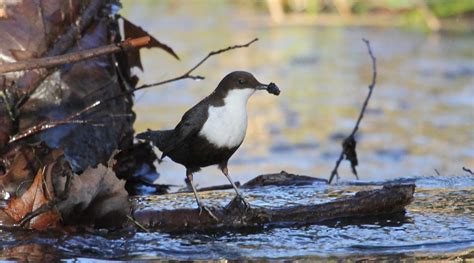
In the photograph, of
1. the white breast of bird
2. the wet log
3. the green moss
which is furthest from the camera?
the green moss

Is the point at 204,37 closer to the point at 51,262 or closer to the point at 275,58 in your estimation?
the point at 275,58

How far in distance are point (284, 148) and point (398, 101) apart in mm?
2702

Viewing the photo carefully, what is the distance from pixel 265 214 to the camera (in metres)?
4.35

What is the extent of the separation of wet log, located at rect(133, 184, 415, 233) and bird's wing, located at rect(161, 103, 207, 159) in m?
0.40

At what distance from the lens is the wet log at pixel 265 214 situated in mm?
4320

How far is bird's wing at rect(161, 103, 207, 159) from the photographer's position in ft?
15.2

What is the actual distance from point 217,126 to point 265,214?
17.0 inches

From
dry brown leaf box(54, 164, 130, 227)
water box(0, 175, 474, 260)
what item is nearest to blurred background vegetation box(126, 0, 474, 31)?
water box(0, 175, 474, 260)

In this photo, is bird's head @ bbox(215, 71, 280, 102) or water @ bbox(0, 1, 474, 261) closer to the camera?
water @ bbox(0, 1, 474, 261)

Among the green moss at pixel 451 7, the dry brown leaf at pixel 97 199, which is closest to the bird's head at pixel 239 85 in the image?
the dry brown leaf at pixel 97 199

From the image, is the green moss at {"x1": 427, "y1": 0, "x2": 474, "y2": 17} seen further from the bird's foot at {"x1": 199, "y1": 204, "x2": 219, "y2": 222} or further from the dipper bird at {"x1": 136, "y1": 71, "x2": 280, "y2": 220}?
the bird's foot at {"x1": 199, "y1": 204, "x2": 219, "y2": 222}

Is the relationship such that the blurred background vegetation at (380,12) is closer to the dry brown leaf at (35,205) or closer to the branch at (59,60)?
the branch at (59,60)

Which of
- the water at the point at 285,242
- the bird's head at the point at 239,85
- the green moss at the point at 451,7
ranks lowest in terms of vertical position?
Result: the water at the point at 285,242

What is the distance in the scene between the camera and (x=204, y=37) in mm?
17891
